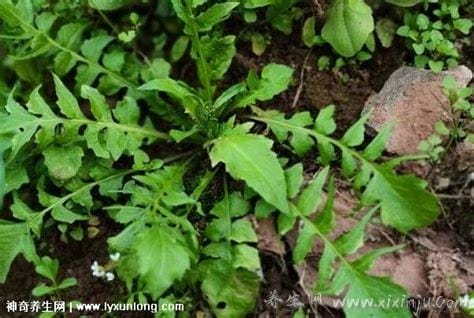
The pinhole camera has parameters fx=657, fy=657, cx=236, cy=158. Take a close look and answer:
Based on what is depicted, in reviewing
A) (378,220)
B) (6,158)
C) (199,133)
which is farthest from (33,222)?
(378,220)

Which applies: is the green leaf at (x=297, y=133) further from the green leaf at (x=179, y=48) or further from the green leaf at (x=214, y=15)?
the green leaf at (x=179, y=48)

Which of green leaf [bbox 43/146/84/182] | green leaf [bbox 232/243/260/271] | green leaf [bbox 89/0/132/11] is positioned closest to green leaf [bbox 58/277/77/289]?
green leaf [bbox 43/146/84/182]

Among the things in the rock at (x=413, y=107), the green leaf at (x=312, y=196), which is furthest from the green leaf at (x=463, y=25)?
the green leaf at (x=312, y=196)

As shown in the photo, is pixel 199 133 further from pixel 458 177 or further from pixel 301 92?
pixel 458 177

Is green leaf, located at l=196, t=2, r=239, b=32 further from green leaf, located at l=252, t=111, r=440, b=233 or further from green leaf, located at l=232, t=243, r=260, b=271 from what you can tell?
green leaf, located at l=232, t=243, r=260, b=271

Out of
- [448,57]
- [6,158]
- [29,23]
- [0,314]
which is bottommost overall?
[0,314]

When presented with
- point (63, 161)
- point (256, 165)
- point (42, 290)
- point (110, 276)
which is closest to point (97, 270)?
point (110, 276)
